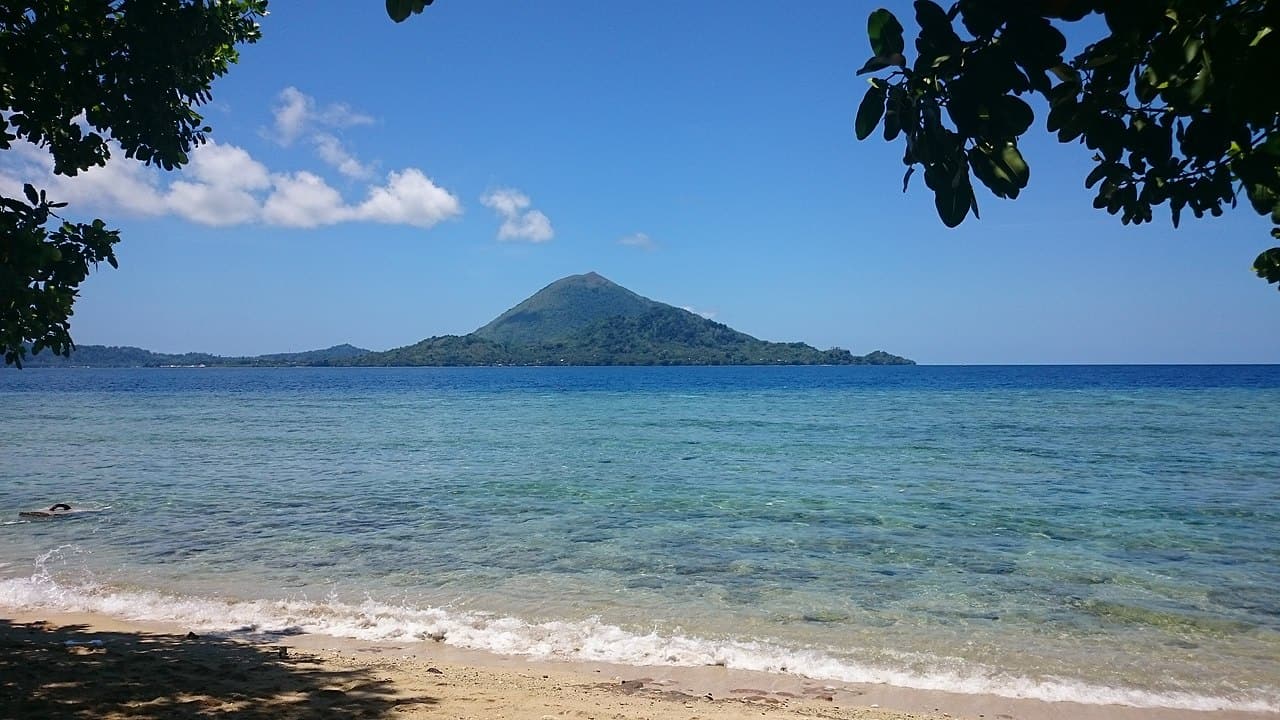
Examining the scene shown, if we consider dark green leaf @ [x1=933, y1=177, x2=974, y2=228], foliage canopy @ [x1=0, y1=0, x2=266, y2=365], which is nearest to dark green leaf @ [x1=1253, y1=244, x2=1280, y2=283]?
dark green leaf @ [x1=933, y1=177, x2=974, y2=228]

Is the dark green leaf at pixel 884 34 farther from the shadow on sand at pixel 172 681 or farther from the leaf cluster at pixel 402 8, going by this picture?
the shadow on sand at pixel 172 681

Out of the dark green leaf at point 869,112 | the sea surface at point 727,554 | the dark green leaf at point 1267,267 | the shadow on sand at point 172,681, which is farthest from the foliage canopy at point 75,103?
the dark green leaf at point 1267,267

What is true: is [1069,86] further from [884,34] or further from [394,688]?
[394,688]

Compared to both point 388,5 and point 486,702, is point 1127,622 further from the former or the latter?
point 388,5

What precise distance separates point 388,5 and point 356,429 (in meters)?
40.2

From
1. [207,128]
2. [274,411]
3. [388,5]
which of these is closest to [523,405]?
[274,411]

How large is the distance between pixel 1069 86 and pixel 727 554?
11354 millimetres

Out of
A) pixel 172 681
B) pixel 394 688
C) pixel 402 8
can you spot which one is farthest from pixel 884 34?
pixel 172 681

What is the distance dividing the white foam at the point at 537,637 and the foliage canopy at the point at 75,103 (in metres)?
4.55

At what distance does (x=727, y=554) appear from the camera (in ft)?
43.5

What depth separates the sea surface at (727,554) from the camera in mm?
8898

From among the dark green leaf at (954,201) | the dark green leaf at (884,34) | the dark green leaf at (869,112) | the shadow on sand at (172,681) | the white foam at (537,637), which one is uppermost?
the dark green leaf at (884,34)

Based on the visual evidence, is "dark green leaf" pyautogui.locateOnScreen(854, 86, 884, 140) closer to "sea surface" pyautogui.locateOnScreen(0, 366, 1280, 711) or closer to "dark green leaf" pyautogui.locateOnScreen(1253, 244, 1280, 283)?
"dark green leaf" pyautogui.locateOnScreen(1253, 244, 1280, 283)

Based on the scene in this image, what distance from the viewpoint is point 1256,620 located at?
31.9 feet
